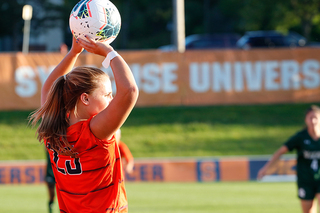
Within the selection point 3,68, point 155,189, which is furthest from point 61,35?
point 155,189

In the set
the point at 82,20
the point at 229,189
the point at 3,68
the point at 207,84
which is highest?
the point at 82,20

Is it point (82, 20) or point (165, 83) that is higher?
point (82, 20)

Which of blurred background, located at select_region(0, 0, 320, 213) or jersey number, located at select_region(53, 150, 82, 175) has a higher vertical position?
jersey number, located at select_region(53, 150, 82, 175)

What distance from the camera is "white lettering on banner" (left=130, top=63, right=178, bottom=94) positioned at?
14.6 metres

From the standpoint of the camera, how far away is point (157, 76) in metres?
14.6

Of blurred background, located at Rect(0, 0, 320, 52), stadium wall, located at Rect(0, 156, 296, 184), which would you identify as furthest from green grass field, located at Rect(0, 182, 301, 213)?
blurred background, located at Rect(0, 0, 320, 52)

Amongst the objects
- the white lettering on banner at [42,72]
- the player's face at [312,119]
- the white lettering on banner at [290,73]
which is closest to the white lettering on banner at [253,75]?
the white lettering on banner at [290,73]

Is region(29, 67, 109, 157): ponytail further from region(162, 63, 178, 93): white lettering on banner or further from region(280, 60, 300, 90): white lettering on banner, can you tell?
region(280, 60, 300, 90): white lettering on banner

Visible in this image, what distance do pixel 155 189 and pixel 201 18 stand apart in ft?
106

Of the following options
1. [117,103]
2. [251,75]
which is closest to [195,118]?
[251,75]

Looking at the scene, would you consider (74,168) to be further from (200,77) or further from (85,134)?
(200,77)

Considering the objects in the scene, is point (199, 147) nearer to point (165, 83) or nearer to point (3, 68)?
point (165, 83)

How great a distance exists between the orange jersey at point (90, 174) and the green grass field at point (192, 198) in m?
5.71

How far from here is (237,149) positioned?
1330 cm
